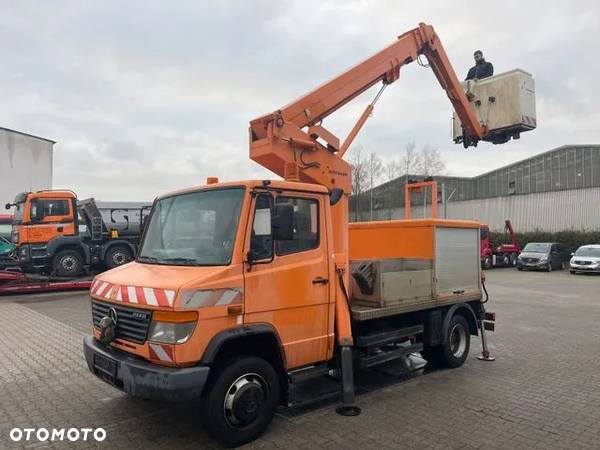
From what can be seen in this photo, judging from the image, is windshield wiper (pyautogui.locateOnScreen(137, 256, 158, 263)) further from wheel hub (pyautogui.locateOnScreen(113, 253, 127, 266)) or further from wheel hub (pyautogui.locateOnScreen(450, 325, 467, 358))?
wheel hub (pyautogui.locateOnScreen(113, 253, 127, 266))

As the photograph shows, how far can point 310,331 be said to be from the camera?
500cm

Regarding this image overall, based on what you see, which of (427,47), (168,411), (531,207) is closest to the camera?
(168,411)

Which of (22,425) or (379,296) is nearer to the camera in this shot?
(22,425)

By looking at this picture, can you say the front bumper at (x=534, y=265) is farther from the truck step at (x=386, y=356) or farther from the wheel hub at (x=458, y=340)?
the truck step at (x=386, y=356)

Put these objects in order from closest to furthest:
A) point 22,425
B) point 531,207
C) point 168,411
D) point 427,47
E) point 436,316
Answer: point 22,425 → point 168,411 → point 436,316 → point 427,47 → point 531,207

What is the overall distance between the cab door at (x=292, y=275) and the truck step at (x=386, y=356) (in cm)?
72

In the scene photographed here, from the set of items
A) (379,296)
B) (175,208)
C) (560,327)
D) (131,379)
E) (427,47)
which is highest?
(427,47)

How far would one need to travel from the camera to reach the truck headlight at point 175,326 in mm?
4035

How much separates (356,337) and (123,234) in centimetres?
1438

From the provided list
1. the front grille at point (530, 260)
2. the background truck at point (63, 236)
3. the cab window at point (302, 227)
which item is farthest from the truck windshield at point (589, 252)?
the cab window at point (302, 227)

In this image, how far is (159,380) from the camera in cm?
398

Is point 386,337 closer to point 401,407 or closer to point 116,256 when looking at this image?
point 401,407

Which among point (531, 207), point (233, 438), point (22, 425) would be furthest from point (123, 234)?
point (531, 207)

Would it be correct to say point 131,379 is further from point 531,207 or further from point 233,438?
point 531,207
